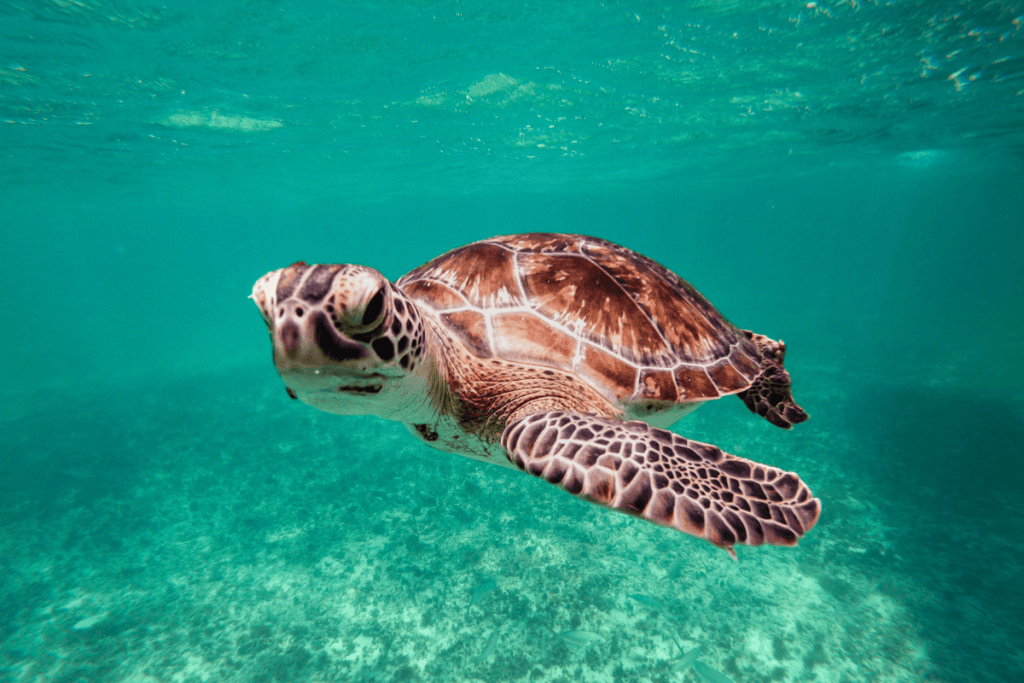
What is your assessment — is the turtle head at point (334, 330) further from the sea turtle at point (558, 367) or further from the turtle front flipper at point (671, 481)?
the turtle front flipper at point (671, 481)

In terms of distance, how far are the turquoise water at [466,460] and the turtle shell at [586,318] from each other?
4046mm

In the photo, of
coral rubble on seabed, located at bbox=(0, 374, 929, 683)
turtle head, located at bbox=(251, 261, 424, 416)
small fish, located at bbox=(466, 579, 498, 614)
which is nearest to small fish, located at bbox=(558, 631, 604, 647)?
coral rubble on seabed, located at bbox=(0, 374, 929, 683)

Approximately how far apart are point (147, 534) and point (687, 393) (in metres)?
9.38

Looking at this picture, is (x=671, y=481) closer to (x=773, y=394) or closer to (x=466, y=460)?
(x=773, y=394)

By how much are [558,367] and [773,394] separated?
191 centimetres

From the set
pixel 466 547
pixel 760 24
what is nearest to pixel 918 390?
pixel 760 24

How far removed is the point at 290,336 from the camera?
4.42 ft

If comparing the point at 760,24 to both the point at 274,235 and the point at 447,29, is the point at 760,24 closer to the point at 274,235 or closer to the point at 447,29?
the point at 447,29

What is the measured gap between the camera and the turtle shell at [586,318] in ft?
8.02

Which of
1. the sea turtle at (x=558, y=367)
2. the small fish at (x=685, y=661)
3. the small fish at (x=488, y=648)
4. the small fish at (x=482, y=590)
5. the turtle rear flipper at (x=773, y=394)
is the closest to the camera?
the sea turtle at (x=558, y=367)

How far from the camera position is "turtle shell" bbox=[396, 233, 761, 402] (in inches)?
96.2

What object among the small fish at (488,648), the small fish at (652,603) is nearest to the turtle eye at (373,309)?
the small fish at (488,648)

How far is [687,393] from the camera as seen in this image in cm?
248

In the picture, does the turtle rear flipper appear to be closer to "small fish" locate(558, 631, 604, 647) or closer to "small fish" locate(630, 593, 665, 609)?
"small fish" locate(558, 631, 604, 647)
